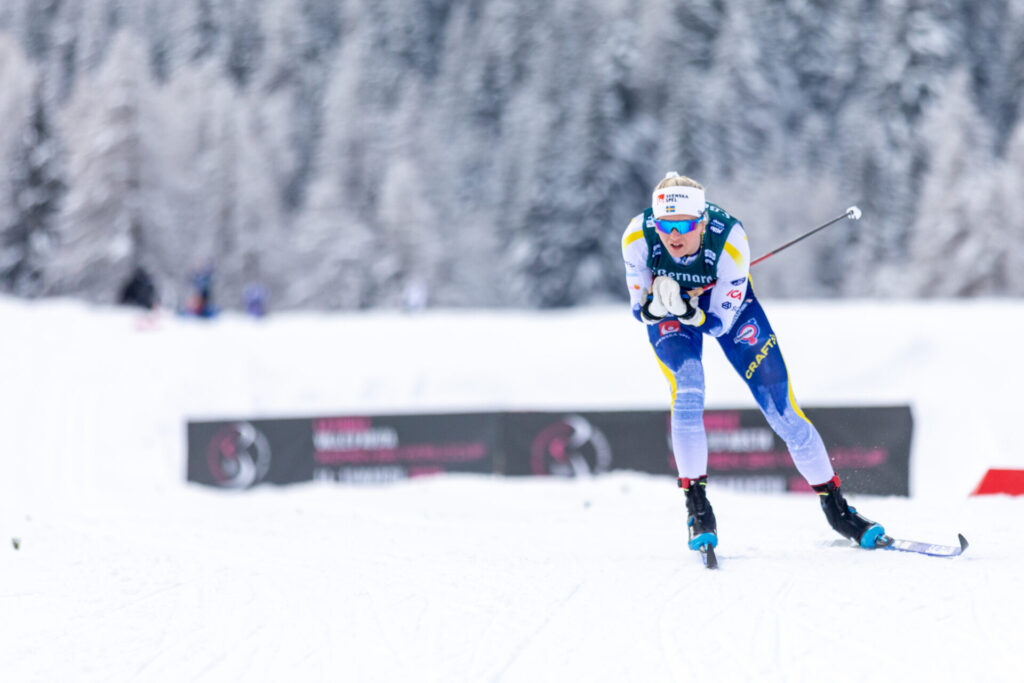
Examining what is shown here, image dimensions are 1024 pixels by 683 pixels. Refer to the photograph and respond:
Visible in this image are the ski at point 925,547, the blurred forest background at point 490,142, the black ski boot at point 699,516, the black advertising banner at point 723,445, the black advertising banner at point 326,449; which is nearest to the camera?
the ski at point 925,547

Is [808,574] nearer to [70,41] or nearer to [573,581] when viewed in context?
[573,581]

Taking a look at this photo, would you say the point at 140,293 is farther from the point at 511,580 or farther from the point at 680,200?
the point at 680,200

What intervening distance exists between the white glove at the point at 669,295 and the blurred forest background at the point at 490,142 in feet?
70.5

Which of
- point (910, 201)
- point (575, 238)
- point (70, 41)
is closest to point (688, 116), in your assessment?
point (575, 238)

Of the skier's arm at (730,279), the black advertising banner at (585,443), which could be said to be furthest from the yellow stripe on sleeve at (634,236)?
the black advertising banner at (585,443)

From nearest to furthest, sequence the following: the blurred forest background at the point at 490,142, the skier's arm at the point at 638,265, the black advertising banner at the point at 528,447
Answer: the skier's arm at the point at 638,265, the black advertising banner at the point at 528,447, the blurred forest background at the point at 490,142

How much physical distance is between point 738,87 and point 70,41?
47.0m

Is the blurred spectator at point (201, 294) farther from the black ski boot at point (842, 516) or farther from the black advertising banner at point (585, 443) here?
the black ski boot at point (842, 516)

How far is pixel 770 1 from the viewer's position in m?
62.7

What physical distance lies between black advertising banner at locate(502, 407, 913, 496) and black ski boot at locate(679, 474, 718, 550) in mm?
4467

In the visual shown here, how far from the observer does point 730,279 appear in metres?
4.79

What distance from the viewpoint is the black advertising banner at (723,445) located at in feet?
32.4

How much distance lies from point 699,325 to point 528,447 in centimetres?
650

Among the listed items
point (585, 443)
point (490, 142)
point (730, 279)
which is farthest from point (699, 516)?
point (490, 142)
